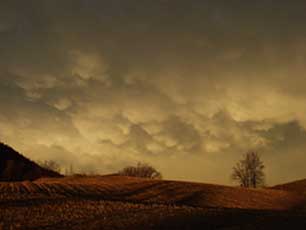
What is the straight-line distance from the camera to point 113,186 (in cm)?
5800

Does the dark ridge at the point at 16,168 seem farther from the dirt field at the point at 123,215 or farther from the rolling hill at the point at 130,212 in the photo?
the dirt field at the point at 123,215

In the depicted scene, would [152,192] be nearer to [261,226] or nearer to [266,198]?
[266,198]

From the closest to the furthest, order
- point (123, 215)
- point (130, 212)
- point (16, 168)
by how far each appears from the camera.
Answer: point (123, 215) → point (130, 212) → point (16, 168)

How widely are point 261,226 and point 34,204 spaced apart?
1522 cm

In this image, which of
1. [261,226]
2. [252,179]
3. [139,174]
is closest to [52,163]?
[139,174]

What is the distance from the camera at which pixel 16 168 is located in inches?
3145

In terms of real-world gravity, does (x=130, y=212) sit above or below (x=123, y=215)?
above

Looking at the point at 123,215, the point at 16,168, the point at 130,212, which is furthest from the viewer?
the point at 16,168

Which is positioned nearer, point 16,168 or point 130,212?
point 130,212

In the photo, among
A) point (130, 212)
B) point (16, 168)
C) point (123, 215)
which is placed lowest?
point (123, 215)

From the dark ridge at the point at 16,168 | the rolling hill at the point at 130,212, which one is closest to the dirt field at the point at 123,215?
the rolling hill at the point at 130,212

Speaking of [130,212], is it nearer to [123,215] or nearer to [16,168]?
[123,215]

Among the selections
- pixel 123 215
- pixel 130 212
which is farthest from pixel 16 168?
pixel 123 215

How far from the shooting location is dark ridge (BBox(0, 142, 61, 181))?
77.9m
